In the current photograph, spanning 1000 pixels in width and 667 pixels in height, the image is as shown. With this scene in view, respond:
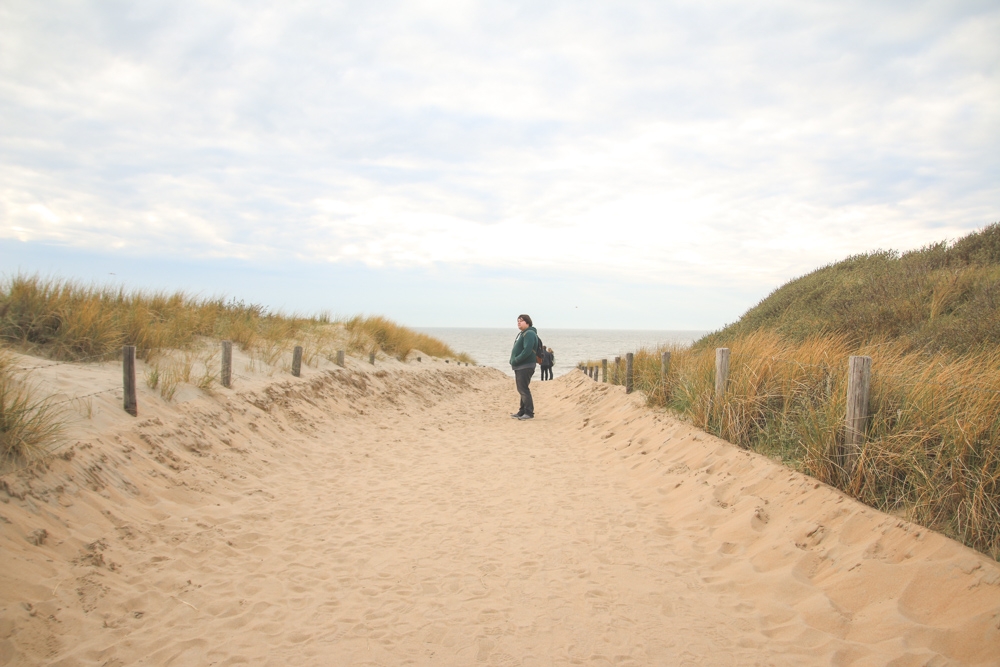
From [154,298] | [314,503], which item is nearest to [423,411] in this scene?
[154,298]

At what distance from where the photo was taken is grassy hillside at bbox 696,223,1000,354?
25.9ft

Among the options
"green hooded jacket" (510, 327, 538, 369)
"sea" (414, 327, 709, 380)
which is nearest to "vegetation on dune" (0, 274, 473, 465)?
"green hooded jacket" (510, 327, 538, 369)

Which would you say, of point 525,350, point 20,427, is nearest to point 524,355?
point 525,350

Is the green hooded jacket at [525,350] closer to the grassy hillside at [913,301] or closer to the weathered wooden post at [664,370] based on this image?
the weathered wooden post at [664,370]

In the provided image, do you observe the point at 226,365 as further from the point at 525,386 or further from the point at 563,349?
the point at 563,349

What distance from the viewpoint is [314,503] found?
5617 mm

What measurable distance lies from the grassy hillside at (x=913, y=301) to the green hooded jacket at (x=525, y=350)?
4.18 meters

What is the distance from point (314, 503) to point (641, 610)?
3.60 metres

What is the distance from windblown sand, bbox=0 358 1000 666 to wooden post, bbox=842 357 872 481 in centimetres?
45

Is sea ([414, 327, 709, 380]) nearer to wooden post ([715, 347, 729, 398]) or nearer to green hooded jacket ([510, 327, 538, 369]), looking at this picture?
green hooded jacket ([510, 327, 538, 369])

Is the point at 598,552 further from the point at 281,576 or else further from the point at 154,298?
the point at 154,298

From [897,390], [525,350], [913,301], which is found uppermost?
[913,301]

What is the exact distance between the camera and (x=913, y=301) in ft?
32.5

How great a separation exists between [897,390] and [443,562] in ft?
14.4
